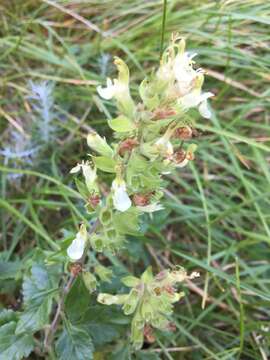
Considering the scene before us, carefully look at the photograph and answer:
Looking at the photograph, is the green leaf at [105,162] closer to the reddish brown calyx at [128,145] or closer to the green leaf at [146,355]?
the reddish brown calyx at [128,145]

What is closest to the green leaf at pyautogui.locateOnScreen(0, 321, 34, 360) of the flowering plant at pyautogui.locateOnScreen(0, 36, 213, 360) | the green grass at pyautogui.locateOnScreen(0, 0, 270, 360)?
the flowering plant at pyautogui.locateOnScreen(0, 36, 213, 360)

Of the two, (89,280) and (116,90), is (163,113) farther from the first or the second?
(89,280)

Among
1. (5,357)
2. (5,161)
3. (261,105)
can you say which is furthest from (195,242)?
(5,357)

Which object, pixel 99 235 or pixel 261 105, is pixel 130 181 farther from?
pixel 261 105

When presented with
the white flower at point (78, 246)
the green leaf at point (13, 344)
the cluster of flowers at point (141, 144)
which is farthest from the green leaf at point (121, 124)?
the green leaf at point (13, 344)

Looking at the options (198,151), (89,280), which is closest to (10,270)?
(89,280)
